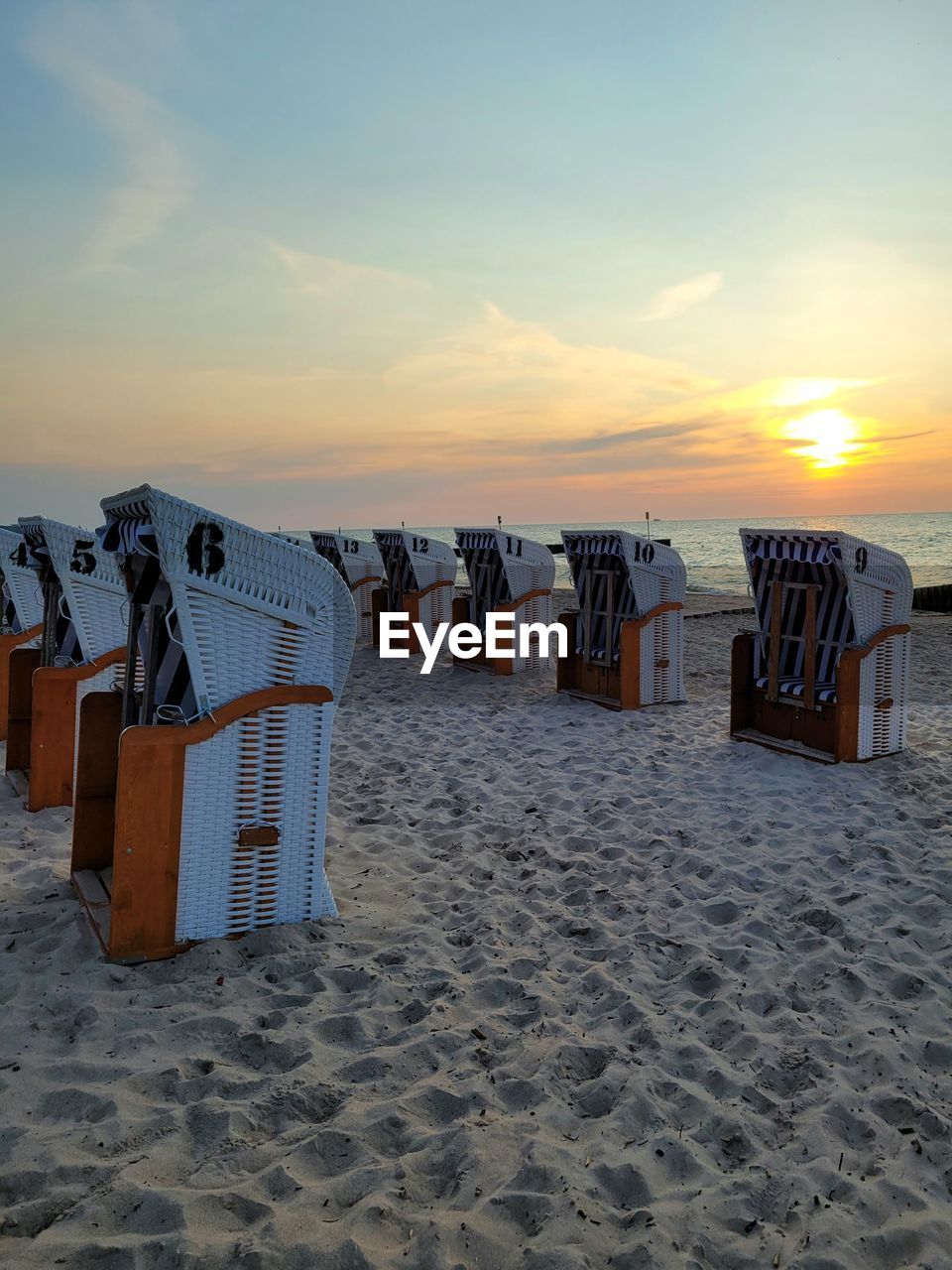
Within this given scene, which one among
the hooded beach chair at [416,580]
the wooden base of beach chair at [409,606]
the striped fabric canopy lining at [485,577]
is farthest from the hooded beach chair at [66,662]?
the hooded beach chair at [416,580]

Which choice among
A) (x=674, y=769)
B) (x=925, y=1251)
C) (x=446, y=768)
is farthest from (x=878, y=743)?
(x=925, y=1251)

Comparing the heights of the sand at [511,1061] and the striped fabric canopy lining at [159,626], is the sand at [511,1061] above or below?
below

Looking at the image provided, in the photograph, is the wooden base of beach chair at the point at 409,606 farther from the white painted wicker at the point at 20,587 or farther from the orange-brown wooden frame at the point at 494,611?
the white painted wicker at the point at 20,587

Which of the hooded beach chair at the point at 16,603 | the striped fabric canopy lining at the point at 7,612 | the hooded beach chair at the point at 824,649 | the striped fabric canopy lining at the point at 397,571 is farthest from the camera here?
the striped fabric canopy lining at the point at 397,571

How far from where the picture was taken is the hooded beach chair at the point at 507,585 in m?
10.9

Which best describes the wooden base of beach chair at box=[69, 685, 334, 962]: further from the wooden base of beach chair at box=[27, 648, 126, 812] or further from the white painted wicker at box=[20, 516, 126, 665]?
the white painted wicker at box=[20, 516, 126, 665]

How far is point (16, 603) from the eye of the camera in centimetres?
722

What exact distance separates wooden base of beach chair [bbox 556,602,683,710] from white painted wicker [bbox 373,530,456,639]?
383 centimetres

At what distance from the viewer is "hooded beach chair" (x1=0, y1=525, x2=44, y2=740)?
684cm

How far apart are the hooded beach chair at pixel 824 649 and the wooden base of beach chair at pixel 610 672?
1.29m

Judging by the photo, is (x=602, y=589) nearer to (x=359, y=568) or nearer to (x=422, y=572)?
(x=422, y=572)

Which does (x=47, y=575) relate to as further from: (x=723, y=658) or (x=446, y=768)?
(x=723, y=658)

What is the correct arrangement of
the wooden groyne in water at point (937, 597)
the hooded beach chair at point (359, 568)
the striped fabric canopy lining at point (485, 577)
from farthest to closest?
1. the wooden groyne in water at point (937, 597)
2. the hooded beach chair at point (359, 568)
3. the striped fabric canopy lining at point (485, 577)

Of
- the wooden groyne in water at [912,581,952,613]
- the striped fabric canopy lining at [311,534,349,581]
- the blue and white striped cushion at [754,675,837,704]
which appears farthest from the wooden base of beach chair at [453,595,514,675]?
the wooden groyne in water at [912,581,952,613]
